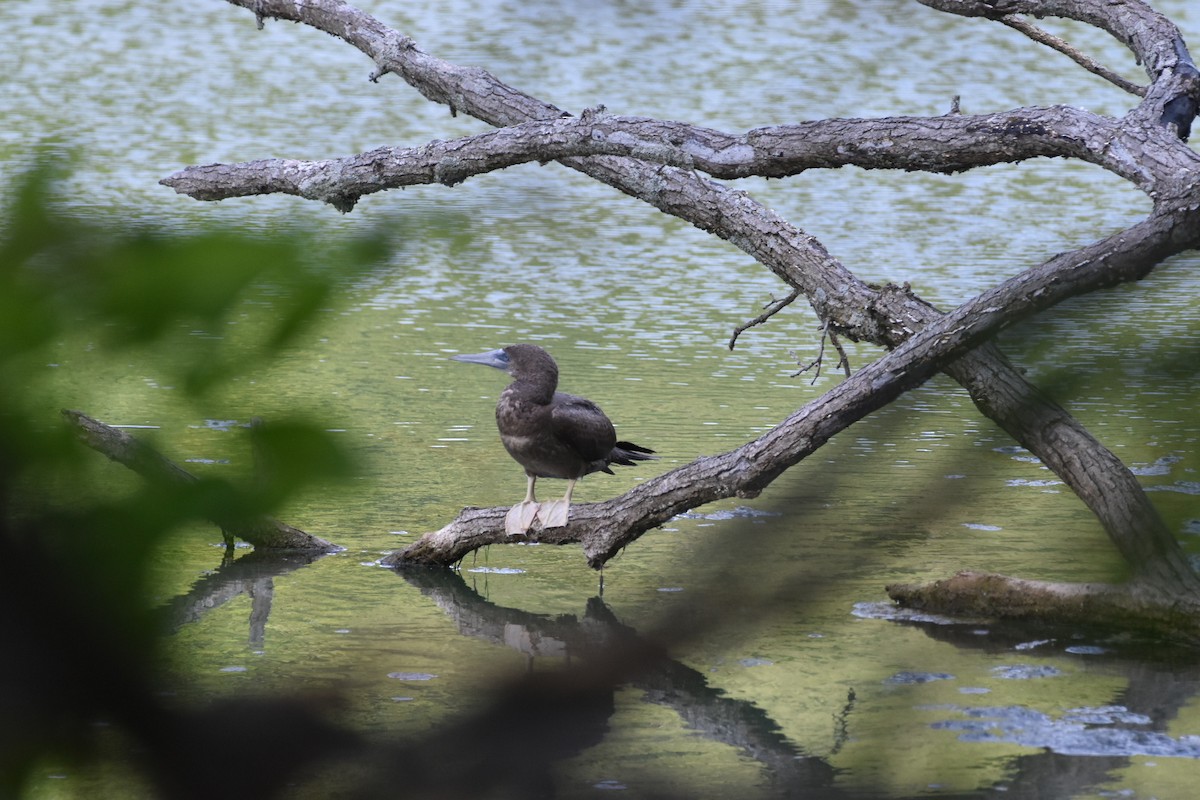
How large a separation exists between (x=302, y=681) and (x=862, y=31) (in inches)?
13.3

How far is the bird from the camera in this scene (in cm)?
604

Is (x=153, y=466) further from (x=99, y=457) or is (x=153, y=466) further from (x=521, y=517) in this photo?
(x=521, y=517)

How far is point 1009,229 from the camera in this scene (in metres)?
15.4

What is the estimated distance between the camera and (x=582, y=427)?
6023 millimetres

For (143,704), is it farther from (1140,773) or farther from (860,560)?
(1140,773)

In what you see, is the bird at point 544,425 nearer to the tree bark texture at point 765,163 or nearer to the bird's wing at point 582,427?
the bird's wing at point 582,427

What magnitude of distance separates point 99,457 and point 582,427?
5.49 meters

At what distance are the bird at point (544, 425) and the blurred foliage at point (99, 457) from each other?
5428mm

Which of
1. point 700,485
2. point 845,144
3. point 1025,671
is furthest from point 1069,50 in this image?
point 1025,671

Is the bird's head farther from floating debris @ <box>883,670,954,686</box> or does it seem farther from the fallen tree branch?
floating debris @ <box>883,670,954,686</box>

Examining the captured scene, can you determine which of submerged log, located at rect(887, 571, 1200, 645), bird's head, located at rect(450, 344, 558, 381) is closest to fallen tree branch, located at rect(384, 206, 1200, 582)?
bird's head, located at rect(450, 344, 558, 381)

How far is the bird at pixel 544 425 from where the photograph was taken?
6.04m

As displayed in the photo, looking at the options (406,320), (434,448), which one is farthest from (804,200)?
(434,448)

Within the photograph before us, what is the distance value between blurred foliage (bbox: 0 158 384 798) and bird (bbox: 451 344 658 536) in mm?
5428
